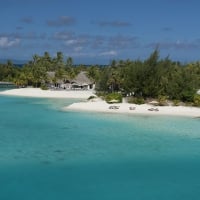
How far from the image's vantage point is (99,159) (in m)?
26.3

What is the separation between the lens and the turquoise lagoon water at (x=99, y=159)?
66.4 ft

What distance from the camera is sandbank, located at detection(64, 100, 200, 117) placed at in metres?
49.3

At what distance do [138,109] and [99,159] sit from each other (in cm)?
2564

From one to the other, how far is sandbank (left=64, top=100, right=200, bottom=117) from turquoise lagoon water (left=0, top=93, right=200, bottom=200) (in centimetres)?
551

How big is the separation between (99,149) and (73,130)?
8.45 meters

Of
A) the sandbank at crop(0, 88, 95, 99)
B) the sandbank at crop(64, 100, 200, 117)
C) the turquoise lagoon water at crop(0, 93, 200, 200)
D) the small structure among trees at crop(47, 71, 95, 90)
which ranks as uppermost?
the small structure among trees at crop(47, 71, 95, 90)

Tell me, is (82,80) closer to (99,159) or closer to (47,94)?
(47,94)

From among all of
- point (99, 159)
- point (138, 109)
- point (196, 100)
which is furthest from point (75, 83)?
point (99, 159)

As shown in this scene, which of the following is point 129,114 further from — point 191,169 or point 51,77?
point 51,77

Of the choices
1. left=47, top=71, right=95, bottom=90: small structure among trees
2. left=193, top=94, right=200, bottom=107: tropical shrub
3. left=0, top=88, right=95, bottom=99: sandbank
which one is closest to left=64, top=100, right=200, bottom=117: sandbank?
left=193, top=94, right=200, bottom=107: tropical shrub

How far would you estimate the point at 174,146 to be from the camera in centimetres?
3067

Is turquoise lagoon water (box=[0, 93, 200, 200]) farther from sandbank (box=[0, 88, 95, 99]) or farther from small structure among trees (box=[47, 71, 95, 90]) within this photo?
small structure among trees (box=[47, 71, 95, 90])

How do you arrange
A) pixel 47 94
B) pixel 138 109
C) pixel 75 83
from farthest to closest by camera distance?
pixel 75 83 → pixel 47 94 → pixel 138 109

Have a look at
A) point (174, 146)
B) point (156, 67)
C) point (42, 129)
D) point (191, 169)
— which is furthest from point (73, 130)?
point (156, 67)
